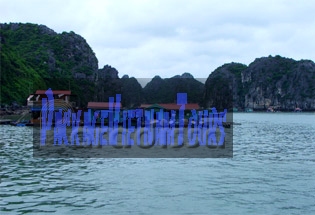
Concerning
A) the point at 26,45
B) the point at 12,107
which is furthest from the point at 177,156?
the point at 26,45

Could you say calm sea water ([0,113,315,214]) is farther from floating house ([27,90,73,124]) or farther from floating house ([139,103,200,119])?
floating house ([139,103,200,119])

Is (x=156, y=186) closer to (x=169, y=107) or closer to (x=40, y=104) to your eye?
(x=40, y=104)

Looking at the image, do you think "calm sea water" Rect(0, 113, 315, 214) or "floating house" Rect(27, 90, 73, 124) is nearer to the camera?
"calm sea water" Rect(0, 113, 315, 214)

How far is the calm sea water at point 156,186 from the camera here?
12.9m

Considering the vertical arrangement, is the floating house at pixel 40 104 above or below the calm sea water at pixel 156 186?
above

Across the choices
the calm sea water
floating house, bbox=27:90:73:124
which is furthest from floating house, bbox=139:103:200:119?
the calm sea water

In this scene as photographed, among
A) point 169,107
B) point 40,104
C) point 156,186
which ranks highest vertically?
point 40,104

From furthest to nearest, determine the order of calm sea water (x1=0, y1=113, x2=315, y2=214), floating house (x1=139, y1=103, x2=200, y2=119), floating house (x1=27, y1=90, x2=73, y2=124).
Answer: floating house (x1=139, y1=103, x2=200, y2=119)
floating house (x1=27, y1=90, x2=73, y2=124)
calm sea water (x1=0, y1=113, x2=315, y2=214)

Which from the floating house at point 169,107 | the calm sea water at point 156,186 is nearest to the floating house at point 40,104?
the floating house at point 169,107

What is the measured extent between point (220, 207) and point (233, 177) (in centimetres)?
563

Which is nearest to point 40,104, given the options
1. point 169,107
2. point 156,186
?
point 169,107

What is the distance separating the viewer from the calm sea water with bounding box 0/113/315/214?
42.2 feet

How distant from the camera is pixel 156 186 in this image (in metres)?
16.2

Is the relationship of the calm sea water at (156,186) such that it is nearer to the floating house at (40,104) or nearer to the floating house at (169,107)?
the floating house at (40,104)
